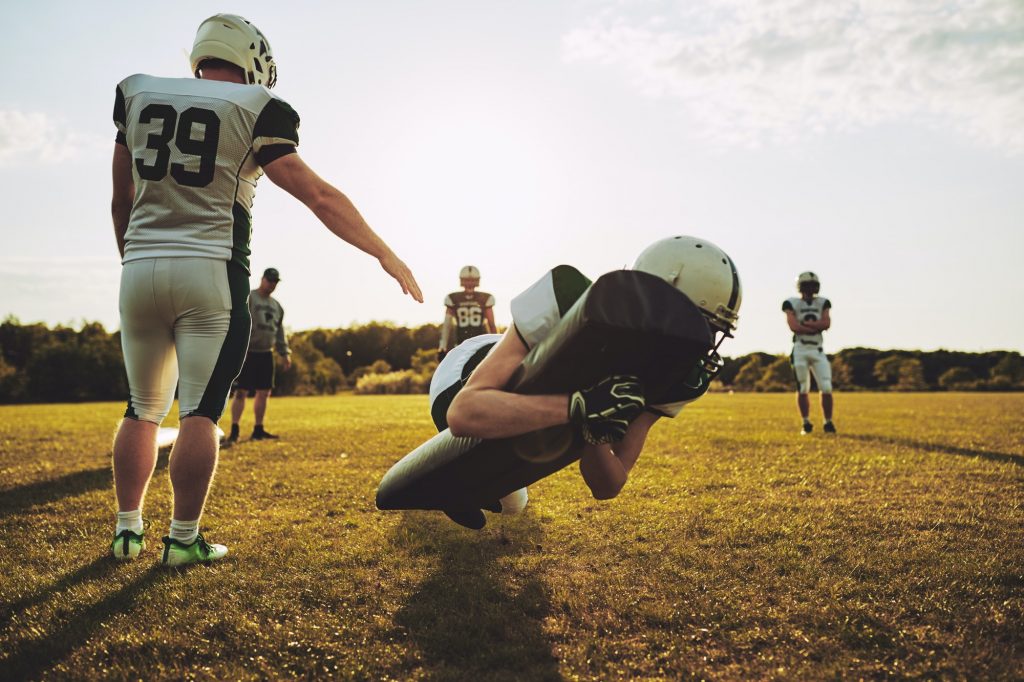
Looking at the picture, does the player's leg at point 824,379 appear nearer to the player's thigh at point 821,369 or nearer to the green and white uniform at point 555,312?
the player's thigh at point 821,369

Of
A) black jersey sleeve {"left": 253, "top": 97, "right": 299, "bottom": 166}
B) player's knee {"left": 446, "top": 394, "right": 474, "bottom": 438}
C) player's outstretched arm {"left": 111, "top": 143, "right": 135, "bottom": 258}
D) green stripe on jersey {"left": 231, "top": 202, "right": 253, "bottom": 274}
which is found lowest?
player's knee {"left": 446, "top": 394, "right": 474, "bottom": 438}

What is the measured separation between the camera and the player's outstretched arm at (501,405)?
2549 mm

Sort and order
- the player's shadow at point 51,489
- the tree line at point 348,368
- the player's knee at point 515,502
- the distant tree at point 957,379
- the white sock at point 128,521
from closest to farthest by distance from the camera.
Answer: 1. the white sock at point 128,521
2. the player's knee at point 515,502
3. the player's shadow at point 51,489
4. the tree line at point 348,368
5. the distant tree at point 957,379

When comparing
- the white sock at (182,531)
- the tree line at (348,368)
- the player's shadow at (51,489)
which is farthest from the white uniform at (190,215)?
the tree line at (348,368)

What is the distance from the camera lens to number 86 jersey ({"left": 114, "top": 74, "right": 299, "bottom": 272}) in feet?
11.1

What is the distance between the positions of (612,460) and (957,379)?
59210 millimetres

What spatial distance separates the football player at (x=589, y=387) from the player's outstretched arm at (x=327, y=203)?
38.9 inches

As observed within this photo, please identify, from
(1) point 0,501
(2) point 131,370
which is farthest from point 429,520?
(1) point 0,501

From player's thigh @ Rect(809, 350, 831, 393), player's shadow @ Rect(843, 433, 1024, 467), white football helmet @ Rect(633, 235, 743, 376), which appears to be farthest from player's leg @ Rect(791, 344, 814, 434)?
white football helmet @ Rect(633, 235, 743, 376)

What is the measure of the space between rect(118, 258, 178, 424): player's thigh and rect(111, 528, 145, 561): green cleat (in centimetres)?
67

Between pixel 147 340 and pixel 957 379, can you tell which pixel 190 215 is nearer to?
pixel 147 340

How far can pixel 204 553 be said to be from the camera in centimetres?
362

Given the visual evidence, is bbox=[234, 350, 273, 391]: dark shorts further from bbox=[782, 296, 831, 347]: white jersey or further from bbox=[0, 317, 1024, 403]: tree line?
bbox=[0, 317, 1024, 403]: tree line

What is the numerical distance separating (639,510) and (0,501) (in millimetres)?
5130
